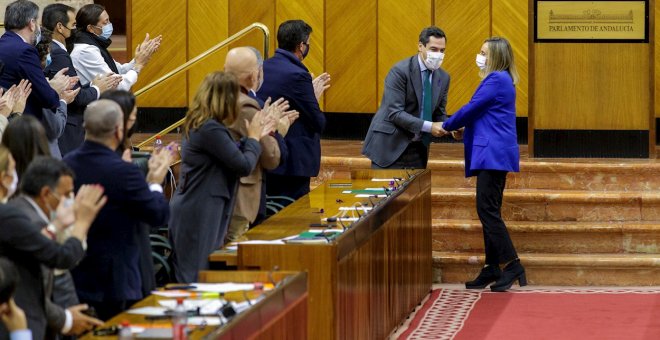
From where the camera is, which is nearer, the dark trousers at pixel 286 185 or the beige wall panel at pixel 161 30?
the dark trousers at pixel 286 185

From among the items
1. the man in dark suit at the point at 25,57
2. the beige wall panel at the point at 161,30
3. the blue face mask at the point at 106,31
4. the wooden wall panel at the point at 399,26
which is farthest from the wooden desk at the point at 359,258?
the beige wall panel at the point at 161,30

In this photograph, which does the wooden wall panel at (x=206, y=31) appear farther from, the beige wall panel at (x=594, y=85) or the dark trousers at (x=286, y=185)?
the dark trousers at (x=286, y=185)

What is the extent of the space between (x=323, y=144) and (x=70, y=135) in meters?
4.81

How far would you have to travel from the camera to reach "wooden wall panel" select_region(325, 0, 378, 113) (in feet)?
44.7

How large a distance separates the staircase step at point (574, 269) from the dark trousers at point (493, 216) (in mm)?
440

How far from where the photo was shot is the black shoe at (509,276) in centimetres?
955

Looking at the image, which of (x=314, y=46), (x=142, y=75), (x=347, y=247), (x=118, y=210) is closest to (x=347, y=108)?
(x=314, y=46)

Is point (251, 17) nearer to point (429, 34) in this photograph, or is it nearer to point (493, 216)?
point (429, 34)

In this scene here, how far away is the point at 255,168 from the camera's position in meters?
7.22

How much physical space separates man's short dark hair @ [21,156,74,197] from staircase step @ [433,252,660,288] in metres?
5.52

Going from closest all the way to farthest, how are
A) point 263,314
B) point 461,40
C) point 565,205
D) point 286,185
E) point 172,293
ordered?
point 263,314
point 172,293
point 286,185
point 565,205
point 461,40

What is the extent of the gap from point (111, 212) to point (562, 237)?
530 cm

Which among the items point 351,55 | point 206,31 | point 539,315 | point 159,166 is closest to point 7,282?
point 159,166

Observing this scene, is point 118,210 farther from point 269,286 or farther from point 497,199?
point 497,199
